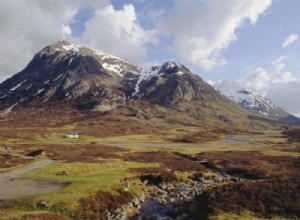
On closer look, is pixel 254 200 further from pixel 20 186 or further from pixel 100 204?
pixel 20 186

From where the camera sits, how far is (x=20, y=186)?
5366 cm

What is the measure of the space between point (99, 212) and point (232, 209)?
15.9m

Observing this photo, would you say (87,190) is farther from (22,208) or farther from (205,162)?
(205,162)

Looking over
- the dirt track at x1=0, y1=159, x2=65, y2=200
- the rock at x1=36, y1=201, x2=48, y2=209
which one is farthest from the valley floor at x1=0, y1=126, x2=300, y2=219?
the rock at x1=36, y1=201, x2=48, y2=209

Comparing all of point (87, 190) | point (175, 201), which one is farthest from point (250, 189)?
point (87, 190)

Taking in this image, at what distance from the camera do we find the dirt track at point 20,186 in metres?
48.3

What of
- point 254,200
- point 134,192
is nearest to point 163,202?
point 134,192

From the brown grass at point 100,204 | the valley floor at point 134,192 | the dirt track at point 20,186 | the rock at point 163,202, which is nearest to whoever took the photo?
the valley floor at point 134,192

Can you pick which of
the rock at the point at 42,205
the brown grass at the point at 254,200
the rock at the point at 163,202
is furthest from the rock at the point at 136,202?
the rock at the point at 42,205

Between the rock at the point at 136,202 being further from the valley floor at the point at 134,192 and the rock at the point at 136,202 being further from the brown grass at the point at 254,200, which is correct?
the brown grass at the point at 254,200

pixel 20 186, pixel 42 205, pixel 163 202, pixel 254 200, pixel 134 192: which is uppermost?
pixel 20 186

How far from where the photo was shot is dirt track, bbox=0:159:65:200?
48.3 meters

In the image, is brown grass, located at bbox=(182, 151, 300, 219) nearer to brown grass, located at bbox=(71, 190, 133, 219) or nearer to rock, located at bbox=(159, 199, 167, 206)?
rock, located at bbox=(159, 199, 167, 206)

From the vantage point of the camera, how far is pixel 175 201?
179 ft
